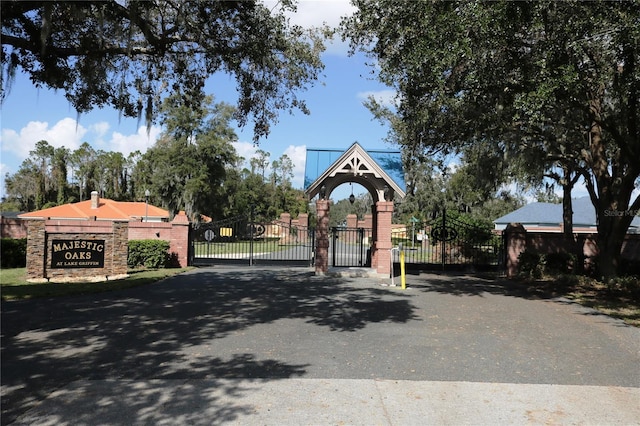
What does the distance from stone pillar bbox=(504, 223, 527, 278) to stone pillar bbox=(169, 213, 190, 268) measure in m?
12.9

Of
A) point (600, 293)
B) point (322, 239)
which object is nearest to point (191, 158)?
point (322, 239)

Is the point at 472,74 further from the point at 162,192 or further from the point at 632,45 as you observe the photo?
the point at 162,192

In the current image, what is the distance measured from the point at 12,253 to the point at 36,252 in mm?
7658

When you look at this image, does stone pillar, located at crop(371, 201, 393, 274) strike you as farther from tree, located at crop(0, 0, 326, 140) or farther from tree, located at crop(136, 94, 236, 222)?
tree, located at crop(136, 94, 236, 222)

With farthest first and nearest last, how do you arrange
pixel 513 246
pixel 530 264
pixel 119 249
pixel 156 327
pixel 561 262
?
pixel 513 246 → pixel 561 262 → pixel 530 264 → pixel 119 249 → pixel 156 327

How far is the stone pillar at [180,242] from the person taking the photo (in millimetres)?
19719

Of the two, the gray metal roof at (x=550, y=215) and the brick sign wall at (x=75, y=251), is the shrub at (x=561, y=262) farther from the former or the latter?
the gray metal roof at (x=550, y=215)

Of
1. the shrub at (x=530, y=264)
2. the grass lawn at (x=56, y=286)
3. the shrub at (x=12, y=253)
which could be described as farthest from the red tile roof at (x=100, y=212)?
the shrub at (x=530, y=264)

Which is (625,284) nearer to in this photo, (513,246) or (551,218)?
(513,246)

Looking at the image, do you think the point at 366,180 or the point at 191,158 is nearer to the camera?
the point at 366,180

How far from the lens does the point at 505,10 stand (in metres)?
9.40

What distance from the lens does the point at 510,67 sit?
10.8 metres

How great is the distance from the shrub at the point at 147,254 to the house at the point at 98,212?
21.4 metres

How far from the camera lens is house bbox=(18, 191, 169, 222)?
41.3m
